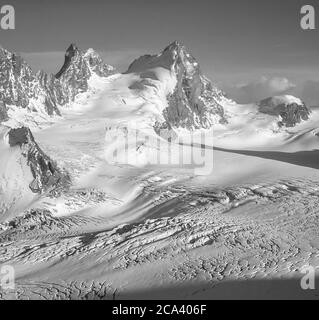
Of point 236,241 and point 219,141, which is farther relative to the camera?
point 219,141

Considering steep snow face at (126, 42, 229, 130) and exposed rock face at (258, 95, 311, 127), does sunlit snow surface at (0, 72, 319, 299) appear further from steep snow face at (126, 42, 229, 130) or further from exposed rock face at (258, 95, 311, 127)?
exposed rock face at (258, 95, 311, 127)

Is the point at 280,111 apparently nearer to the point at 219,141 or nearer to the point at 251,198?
the point at 219,141

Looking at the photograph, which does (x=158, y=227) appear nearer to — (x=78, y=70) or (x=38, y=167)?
(x=38, y=167)

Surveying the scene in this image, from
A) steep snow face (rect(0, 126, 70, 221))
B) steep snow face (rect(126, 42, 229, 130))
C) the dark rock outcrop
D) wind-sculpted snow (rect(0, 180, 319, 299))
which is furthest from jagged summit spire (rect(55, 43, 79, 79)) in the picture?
wind-sculpted snow (rect(0, 180, 319, 299))

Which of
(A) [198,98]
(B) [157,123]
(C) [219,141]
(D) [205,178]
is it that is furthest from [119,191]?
(A) [198,98]

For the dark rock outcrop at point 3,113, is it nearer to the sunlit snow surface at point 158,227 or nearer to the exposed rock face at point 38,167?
the sunlit snow surface at point 158,227

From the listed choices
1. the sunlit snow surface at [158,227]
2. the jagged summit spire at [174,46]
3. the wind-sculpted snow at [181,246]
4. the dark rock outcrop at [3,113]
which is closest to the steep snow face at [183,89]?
the jagged summit spire at [174,46]
